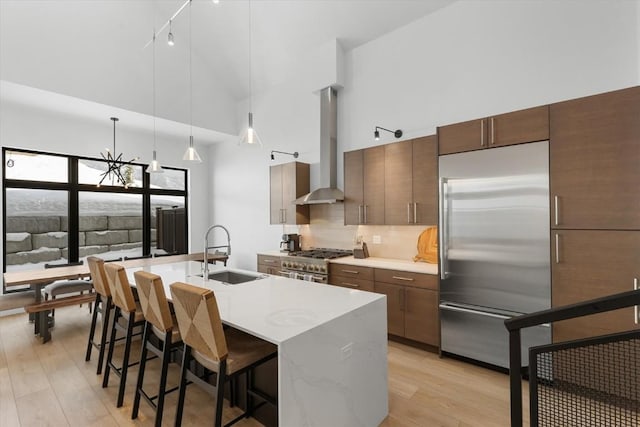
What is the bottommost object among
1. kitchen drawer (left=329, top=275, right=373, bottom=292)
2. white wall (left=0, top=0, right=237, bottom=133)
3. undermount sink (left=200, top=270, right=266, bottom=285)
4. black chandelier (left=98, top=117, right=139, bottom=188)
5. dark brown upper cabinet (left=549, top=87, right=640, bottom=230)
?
kitchen drawer (left=329, top=275, right=373, bottom=292)

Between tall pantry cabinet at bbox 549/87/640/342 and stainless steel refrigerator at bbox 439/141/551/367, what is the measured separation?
10cm

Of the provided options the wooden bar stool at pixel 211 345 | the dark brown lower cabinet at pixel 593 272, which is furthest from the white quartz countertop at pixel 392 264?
the wooden bar stool at pixel 211 345

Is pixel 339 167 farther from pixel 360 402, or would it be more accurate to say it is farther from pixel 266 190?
pixel 360 402

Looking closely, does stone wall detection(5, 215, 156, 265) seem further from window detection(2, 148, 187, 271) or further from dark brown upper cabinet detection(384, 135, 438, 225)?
dark brown upper cabinet detection(384, 135, 438, 225)

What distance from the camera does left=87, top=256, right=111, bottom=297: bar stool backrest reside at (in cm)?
292

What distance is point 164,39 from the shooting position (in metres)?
5.30

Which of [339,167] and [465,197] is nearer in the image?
[465,197]

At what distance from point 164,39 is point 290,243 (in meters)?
4.09

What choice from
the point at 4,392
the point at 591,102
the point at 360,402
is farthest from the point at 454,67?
the point at 4,392

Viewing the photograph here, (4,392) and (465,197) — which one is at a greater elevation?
(465,197)

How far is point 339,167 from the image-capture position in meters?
4.71

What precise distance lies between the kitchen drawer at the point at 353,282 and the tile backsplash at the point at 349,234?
0.66m

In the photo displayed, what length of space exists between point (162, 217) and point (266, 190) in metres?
2.52

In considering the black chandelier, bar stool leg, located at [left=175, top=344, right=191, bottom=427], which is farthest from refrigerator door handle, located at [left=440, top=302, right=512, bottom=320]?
the black chandelier
